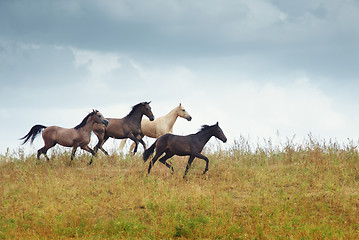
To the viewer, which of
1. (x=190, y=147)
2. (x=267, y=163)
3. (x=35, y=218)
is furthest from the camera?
(x=267, y=163)

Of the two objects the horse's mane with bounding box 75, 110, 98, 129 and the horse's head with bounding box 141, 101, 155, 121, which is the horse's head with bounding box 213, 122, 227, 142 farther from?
the horse's mane with bounding box 75, 110, 98, 129

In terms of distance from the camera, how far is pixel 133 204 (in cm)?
1142

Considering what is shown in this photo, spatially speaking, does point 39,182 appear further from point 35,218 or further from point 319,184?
point 319,184

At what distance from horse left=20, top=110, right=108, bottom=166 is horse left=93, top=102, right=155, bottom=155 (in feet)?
3.34

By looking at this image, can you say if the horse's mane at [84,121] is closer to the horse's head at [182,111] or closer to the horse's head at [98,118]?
the horse's head at [98,118]

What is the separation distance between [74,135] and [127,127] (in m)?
2.37

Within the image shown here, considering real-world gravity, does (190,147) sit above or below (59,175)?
above

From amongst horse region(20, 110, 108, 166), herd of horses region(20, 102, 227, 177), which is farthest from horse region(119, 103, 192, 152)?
horse region(20, 110, 108, 166)

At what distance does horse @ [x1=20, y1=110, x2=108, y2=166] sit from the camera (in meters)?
15.6

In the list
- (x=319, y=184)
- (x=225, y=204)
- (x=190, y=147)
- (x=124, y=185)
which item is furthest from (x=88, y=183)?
(x=319, y=184)

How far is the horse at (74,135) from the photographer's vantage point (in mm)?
15602

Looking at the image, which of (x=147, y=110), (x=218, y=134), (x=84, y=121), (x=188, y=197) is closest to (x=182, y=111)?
(x=147, y=110)

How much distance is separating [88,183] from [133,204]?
2629mm

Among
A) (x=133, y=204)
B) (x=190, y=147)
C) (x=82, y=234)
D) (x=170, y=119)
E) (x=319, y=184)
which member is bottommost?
(x=82, y=234)
